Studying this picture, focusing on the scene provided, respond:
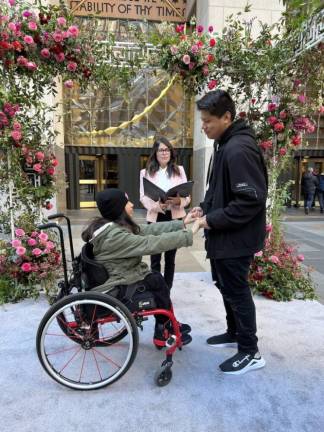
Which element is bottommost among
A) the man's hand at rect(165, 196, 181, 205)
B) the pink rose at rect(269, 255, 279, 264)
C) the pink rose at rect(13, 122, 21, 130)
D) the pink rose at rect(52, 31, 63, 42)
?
the pink rose at rect(269, 255, 279, 264)

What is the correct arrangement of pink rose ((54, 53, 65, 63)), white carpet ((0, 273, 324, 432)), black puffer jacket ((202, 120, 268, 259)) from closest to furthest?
white carpet ((0, 273, 324, 432)) → black puffer jacket ((202, 120, 268, 259)) → pink rose ((54, 53, 65, 63))

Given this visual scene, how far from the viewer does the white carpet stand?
1.67 metres

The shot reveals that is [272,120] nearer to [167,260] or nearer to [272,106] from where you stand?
[272,106]

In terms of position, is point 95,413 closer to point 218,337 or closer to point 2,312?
point 218,337

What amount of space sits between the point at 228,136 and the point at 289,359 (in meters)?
1.55

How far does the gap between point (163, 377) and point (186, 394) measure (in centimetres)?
16

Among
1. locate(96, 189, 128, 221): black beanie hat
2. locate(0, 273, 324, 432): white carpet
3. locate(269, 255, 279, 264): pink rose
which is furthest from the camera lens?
locate(269, 255, 279, 264): pink rose

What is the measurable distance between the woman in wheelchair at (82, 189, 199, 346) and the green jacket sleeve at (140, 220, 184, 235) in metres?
0.15

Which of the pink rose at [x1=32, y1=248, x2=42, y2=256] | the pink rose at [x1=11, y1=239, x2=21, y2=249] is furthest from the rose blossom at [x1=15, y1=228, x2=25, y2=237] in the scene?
the pink rose at [x1=32, y1=248, x2=42, y2=256]

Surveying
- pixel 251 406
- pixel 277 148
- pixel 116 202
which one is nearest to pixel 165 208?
pixel 116 202

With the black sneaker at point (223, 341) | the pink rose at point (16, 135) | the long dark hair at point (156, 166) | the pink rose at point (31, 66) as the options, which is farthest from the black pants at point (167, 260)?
the pink rose at point (31, 66)

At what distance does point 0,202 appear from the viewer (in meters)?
3.39

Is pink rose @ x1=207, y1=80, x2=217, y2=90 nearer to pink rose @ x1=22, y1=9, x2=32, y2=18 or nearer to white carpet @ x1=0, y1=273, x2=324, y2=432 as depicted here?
pink rose @ x1=22, y1=9, x2=32, y2=18

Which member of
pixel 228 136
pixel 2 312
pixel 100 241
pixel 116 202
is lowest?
pixel 2 312
